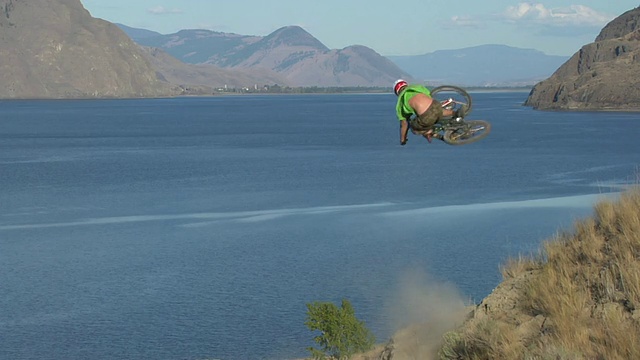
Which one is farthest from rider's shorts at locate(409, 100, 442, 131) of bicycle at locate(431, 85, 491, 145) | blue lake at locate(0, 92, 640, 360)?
blue lake at locate(0, 92, 640, 360)

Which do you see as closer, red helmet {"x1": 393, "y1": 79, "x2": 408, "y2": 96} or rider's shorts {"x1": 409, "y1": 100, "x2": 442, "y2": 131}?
rider's shorts {"x1": 409, "y1": 100, "x2": 442, "y2": 131}

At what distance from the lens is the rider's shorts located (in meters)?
12.6

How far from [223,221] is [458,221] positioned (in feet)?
45.2

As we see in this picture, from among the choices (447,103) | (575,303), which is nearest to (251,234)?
(447,103)

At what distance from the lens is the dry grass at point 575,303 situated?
11.2m

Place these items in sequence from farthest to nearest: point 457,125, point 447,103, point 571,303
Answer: point 457,125 → point 447,103 → point 571,303

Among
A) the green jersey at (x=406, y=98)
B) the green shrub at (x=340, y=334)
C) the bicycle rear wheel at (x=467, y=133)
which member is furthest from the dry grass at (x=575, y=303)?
the green shrub at (x=340, y=334)

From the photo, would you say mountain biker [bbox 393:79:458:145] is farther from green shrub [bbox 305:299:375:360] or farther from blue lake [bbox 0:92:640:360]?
green shrub [bbox 305:299:375:360]

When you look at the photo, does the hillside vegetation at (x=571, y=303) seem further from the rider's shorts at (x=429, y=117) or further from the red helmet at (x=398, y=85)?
the red helmet at (x=398, y=85)

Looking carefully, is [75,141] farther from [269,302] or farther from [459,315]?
[459,315]

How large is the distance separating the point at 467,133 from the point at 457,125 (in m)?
0.30

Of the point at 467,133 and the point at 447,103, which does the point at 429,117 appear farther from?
the point at 467,133

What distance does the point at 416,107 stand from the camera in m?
12.6

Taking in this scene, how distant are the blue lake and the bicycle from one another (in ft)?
18.7
